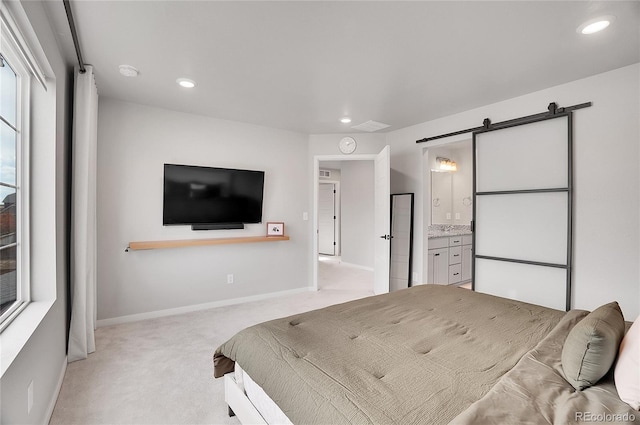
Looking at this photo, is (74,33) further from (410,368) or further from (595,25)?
(595,25)

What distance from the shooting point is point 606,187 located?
2.71 m

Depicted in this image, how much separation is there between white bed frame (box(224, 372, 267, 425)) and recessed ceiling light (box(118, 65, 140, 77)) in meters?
2.52

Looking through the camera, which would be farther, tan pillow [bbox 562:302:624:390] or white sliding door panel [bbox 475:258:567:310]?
white sliding door panel [bbox 475:258:567:310]

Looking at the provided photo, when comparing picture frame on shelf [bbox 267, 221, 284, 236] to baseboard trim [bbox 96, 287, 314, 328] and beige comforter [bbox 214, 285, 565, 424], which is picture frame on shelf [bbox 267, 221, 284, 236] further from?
beige comforter [bbox 214, 285, 565, 424]

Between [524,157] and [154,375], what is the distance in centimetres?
391

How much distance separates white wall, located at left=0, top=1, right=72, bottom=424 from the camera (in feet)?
4.55

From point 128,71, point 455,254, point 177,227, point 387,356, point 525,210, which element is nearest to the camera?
point 387,356

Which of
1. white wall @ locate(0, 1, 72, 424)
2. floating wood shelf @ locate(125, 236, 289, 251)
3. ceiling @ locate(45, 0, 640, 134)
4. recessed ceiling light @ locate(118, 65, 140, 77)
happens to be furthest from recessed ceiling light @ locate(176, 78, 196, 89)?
floating wood shelf @ locate(125, 236, 289, 251)

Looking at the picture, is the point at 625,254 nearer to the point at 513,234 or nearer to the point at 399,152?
the point at 513,234

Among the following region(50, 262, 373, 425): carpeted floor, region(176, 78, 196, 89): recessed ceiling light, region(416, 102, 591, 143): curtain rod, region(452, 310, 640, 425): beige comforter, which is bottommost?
region(50, 262, 373, 425): carpeted floor

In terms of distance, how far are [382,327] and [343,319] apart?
24 cm

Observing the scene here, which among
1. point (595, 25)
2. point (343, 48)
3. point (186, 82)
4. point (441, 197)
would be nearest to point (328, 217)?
point (441, 197)

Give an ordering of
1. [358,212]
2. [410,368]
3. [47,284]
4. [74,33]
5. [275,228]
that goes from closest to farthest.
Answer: [410,368]
[47,284]
[74,33]
[275,228]
[358,212]

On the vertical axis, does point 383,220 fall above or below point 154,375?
above
